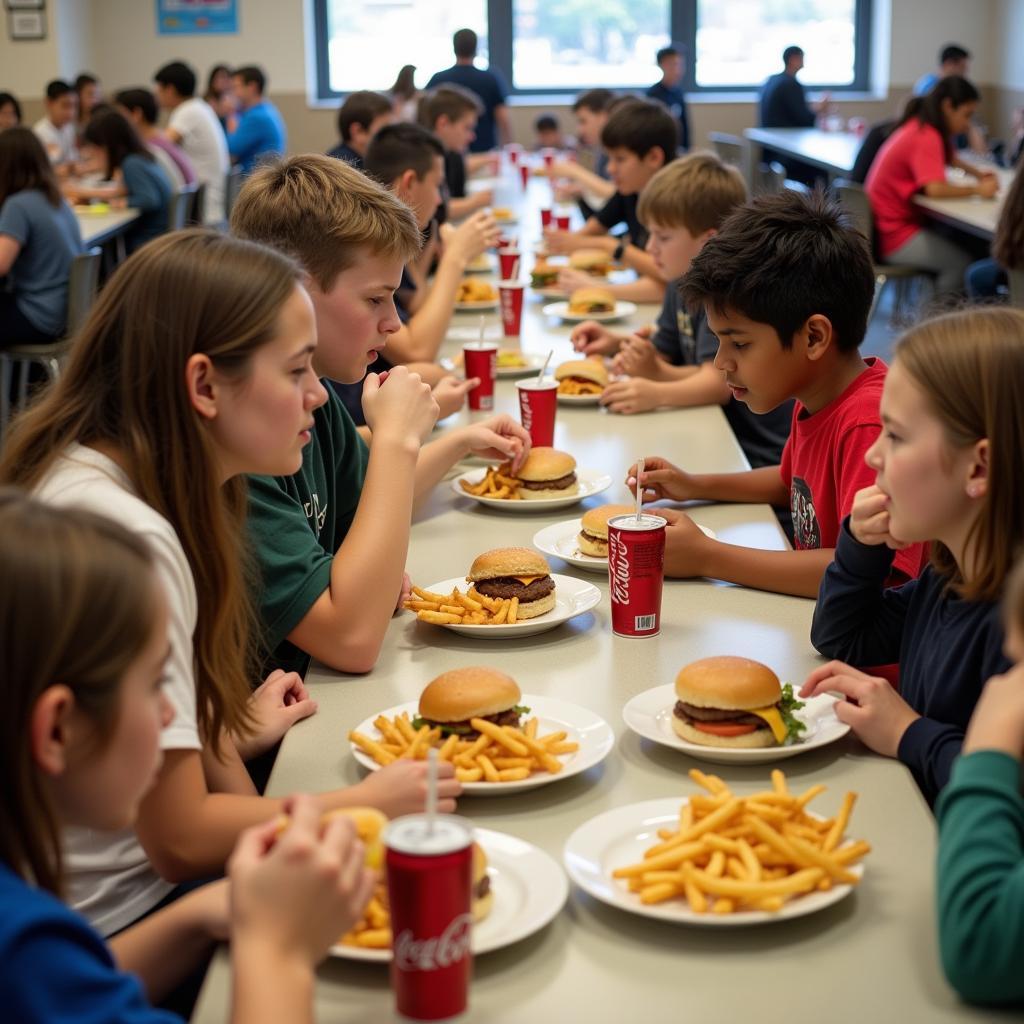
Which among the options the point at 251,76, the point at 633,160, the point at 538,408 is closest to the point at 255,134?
the point at 251,76

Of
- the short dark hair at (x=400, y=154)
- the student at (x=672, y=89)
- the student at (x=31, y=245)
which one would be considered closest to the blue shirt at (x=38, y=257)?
the student at (x=31, y=245)

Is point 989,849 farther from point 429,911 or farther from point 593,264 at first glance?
point 593,264

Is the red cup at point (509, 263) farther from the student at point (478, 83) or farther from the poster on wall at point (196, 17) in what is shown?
the poster on wall at point (196, 17)

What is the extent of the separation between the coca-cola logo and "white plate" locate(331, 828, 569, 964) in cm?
8

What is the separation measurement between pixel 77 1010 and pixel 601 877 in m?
0.44

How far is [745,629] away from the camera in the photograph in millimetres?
1708

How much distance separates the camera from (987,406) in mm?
1298

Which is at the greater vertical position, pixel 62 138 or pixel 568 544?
pixel 62 138

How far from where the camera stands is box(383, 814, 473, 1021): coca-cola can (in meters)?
0.85

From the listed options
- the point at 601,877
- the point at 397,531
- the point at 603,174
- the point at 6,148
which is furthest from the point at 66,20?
the point at 601,877

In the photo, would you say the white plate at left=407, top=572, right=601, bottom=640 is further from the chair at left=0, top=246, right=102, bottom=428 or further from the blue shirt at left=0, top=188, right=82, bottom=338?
the blue shirt at left=0, top=188, right=82, bottom=338

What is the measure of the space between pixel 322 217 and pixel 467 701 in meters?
0.92

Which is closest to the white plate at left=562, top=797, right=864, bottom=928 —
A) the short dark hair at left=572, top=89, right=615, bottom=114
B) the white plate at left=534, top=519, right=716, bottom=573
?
the white plate at left=534, top=519, right=716, bottom=573

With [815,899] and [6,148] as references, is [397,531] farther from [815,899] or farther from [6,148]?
[6,148]
